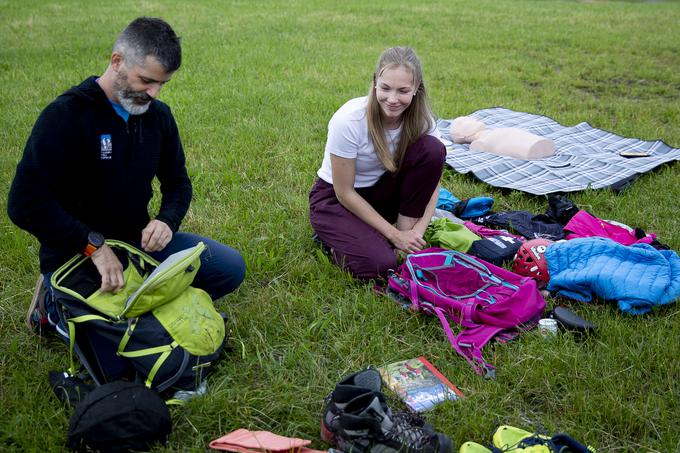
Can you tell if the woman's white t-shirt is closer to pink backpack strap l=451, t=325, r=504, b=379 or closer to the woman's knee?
the woman's knee

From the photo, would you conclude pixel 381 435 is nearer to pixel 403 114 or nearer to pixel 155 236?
pixel 155 236

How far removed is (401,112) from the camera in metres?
3.84

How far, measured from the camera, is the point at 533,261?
12.5 feet

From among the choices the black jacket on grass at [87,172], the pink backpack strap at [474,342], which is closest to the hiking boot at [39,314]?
the black jacket on grass at [87,172]

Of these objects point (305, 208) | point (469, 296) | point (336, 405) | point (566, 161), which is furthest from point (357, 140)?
point (566, 161)

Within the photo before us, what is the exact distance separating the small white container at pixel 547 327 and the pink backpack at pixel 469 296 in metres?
0.05

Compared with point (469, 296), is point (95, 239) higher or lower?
higher

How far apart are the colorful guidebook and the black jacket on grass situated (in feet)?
4.38

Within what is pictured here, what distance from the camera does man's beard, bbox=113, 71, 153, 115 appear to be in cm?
277

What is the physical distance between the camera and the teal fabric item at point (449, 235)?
A: 4090 millimetres

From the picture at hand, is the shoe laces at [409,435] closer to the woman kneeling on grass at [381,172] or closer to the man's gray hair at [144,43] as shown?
the woman kneeling on grass at [381,172]

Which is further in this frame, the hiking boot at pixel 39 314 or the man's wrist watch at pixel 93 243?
the hiking boot at pixel 39 314

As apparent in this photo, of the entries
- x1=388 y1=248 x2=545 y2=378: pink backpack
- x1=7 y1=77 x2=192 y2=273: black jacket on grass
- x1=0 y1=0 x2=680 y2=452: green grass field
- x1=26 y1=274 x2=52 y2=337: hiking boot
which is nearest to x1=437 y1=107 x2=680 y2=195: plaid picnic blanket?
x1=0 y1=0 x2=680 y2=452: green grass field

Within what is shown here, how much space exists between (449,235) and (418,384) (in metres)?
1.41
